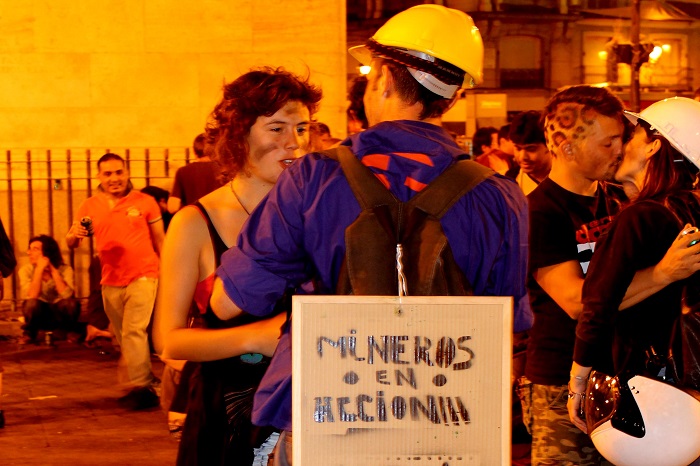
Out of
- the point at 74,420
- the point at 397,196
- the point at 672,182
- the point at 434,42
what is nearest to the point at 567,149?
the point at 672,182

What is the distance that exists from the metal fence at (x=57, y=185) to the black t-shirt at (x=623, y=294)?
28.1ft

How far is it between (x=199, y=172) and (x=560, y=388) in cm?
417

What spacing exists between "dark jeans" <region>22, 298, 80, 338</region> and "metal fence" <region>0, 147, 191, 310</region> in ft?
1.92

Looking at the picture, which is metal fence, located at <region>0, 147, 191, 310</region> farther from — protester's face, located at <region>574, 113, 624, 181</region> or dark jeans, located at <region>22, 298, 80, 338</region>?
protester's face, located at <region>574, 113, 624, 181</region>

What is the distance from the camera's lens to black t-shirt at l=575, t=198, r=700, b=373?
3.45m

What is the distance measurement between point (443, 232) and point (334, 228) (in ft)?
0.83

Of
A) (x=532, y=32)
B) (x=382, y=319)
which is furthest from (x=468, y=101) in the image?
(x=382, y=319)

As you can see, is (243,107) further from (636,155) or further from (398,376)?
(398,376)

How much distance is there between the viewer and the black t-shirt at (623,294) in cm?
345

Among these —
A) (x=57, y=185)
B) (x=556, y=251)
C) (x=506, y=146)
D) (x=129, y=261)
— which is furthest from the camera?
(x=57, y=185)

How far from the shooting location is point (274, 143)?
382 centimetres

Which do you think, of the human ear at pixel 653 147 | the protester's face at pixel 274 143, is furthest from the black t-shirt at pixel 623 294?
the protester's face at pixel 274 143

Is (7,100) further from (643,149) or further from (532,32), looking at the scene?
(532,32)

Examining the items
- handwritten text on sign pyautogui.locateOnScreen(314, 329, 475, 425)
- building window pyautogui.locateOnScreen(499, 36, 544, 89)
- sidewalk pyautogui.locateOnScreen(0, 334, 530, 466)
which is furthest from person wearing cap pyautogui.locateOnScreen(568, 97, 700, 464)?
building window pyautogui.locateOnScreen(499, 36, 544, 89)
